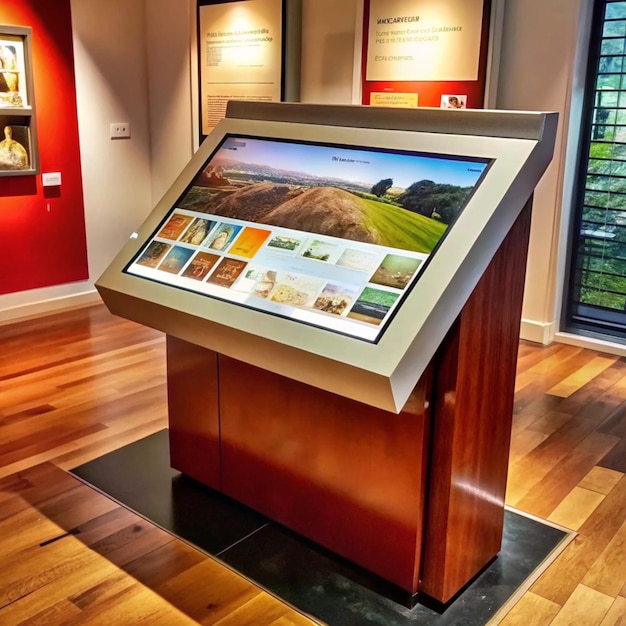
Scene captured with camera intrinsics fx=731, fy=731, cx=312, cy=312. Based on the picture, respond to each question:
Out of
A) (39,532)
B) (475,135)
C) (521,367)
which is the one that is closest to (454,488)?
(475,135)

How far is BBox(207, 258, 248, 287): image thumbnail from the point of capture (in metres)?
2.19

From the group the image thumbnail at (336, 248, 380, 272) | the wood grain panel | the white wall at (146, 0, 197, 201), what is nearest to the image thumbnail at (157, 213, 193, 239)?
the image thumbnail at (336, 248, 380, 272)

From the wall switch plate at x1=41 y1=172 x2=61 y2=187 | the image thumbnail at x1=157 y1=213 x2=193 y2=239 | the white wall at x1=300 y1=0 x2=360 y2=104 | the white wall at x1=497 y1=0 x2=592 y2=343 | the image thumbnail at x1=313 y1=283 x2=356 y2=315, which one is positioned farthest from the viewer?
the wall switch plate at x1=41 y1=172 x2=61 y2=187

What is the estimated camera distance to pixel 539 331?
4.66 m

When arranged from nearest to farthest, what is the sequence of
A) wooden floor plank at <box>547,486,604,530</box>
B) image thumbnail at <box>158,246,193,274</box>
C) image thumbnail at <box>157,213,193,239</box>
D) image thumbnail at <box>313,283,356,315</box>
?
image thumbnail at <box>313,283,356,315</box>
image thumbnail at <box>158,246,193,274</box>
image thumbnail at <box>157,213,193,239</box>
wooden floor plank at <box>547,486,604,530</box>

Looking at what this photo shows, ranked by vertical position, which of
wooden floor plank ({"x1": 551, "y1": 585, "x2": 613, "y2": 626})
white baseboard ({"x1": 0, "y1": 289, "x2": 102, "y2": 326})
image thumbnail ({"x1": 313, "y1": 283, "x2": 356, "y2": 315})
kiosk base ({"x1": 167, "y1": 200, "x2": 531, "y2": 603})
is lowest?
wooden floor plank ({"x1": 551, "y1": 585, "x2": 613, "y2": 626})

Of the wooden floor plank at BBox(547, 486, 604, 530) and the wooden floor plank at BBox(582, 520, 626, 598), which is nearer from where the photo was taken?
the wooden floor plank at BBox(582, 520, 626, 598)

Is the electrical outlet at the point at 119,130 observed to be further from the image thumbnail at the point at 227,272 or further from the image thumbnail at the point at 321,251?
the image thumbnail at the point at 321,251

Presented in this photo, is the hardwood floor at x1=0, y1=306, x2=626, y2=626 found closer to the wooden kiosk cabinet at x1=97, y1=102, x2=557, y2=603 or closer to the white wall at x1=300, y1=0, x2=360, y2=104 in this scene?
the wooden kiosk cabinet at x1=97, y1=102, x2=557, y2=603

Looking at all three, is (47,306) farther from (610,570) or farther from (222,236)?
(610,570)

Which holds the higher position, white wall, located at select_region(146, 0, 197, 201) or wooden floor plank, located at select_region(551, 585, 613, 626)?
white wall, located at select_region(146, 0, 197, 201)

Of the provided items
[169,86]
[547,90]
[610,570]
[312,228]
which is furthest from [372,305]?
[169,86]

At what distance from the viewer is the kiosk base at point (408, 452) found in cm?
200

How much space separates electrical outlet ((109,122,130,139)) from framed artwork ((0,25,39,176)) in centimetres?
74
